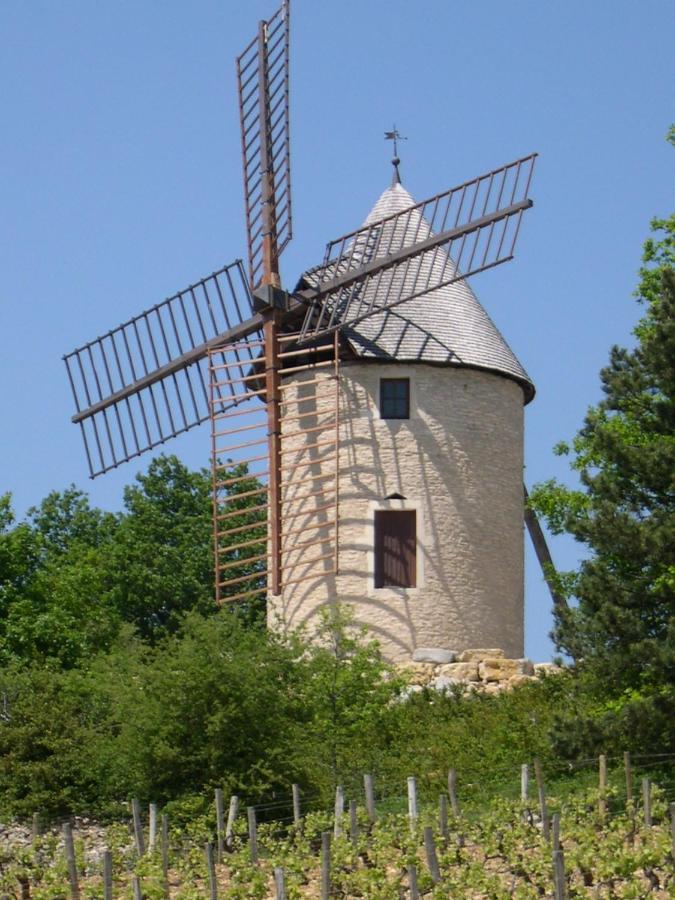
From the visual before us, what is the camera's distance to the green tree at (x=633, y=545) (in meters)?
23.2

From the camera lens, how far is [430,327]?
31078 millimetres

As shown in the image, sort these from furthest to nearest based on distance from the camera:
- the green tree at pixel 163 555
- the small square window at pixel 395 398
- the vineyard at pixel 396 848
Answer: the green tree at pixel 163 555 → the small square window at pixel 395 398 → the vineyard at pixel 396 848

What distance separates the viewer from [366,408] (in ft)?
100

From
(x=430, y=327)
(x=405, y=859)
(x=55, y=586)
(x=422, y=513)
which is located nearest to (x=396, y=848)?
(x=405, y=859)

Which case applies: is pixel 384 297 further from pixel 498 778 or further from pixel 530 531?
pixel 498 778

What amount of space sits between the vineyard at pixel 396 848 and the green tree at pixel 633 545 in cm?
116

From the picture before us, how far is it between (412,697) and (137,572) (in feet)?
43.2

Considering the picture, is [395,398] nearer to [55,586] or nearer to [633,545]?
[633,545]

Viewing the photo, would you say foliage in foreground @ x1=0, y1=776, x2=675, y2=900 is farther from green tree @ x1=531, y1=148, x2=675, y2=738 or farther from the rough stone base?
the rough stone base

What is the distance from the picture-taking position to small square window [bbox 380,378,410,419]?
3066cm

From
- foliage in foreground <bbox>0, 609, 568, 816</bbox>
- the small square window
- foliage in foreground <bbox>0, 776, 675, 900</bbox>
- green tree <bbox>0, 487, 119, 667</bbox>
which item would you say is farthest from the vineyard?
green tree <bbox>0, 487, 119, 667</bbox>

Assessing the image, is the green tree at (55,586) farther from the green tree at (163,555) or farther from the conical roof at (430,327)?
the conical roof at (430,327)

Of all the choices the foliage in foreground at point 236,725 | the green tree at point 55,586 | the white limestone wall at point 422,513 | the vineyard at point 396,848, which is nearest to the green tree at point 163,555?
the green tree at point 55,586

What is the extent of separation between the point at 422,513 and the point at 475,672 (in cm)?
254
